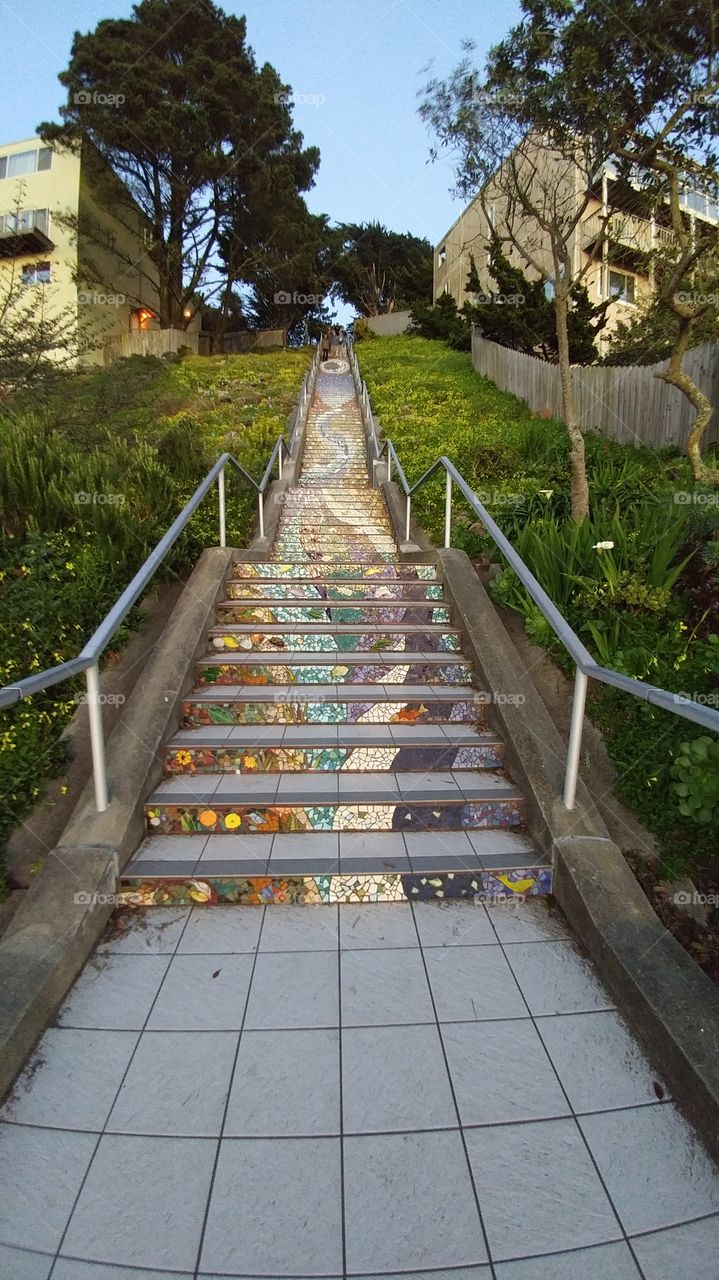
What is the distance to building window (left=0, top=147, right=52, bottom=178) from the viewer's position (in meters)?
21.9

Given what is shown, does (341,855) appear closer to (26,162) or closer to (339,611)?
(339,611)

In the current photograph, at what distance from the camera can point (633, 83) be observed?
5949mm

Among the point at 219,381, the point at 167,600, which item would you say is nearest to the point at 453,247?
the point at 219,381

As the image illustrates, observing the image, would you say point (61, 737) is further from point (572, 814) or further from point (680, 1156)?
point (680, 1156)

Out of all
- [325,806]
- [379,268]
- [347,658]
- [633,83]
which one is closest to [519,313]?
[633,83]

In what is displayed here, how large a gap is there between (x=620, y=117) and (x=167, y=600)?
5.92 metres

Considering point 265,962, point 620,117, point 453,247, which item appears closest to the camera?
point 265,962

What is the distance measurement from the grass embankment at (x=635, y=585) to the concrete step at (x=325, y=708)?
740 millimetres

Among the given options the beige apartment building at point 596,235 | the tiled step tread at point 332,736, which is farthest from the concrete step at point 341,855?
the beige apartment building at point 596,235

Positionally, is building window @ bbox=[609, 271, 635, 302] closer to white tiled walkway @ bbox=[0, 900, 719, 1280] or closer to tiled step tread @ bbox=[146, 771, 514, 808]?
tiled step tread @ bbox=[146, 771, 514, 808]

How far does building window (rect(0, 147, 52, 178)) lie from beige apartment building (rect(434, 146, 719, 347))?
1422 cm

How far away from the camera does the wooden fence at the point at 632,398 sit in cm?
770

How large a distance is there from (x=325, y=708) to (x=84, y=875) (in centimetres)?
155

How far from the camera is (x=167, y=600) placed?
475 cm
